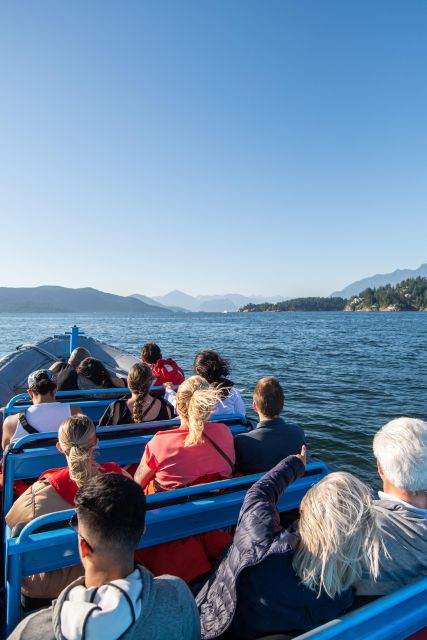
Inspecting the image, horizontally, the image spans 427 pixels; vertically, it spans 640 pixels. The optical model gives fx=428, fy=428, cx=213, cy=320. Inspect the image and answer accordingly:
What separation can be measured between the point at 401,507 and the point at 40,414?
322 cm

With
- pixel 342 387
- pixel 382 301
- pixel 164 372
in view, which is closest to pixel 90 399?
pixel 164 372

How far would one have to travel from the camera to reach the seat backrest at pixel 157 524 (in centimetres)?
214

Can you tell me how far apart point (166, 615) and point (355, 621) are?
26.8 inches

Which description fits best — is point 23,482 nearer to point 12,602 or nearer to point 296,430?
point 12,602

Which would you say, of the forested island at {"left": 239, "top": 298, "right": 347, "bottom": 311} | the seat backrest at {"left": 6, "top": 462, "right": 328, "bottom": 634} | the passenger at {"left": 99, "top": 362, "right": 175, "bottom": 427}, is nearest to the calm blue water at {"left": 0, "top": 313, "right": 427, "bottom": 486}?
the passenger at {"left": 99, "top": 362, "right": 175, "bottom": 427}

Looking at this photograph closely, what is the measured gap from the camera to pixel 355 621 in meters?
1.54

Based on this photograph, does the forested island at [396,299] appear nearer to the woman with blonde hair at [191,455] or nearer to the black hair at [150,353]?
the black hair at [150,353]

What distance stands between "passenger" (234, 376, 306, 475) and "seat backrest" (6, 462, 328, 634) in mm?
312

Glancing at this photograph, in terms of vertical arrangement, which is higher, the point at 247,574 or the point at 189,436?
the point at 189,436

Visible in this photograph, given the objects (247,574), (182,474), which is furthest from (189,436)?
(247,574)

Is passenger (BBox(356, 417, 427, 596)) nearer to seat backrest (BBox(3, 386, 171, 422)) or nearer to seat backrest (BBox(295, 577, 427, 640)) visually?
seat backrest (BBox(295, 577, 427, 640))

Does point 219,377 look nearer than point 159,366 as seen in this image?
Yes

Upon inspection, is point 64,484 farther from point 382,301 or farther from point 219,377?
point 382,301

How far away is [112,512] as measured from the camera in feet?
5.17
